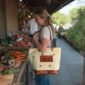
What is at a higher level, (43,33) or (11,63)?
(43,33)

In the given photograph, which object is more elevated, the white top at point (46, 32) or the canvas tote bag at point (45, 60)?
the white top at point (46, 32)

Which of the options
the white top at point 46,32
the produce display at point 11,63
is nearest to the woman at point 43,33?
the white top at point 46,32

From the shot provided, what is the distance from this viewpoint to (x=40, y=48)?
13.2 feet

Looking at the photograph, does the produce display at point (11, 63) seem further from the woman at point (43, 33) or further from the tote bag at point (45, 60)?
the woman at point (43, 33)

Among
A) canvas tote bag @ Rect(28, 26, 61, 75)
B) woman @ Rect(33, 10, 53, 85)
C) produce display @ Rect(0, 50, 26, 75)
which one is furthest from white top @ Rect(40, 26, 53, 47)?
produce display @ Rect(0, 50, 26, 75)

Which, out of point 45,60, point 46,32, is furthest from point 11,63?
point 46,32

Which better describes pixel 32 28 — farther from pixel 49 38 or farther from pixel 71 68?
pixel 49 38

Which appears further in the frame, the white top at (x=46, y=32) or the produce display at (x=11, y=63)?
the white top at (x=46, y=32)

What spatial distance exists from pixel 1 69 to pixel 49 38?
38.9 inches

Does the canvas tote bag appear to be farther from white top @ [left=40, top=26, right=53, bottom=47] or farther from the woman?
white top @ [left=40, top=26, right=53, bottom=47]

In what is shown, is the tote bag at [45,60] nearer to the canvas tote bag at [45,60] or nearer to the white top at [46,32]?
the canvas tote bag at [45,60]

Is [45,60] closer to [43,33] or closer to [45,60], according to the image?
[45,60]

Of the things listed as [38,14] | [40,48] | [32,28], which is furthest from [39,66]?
[32,28]

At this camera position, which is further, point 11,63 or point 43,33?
point 43,33
